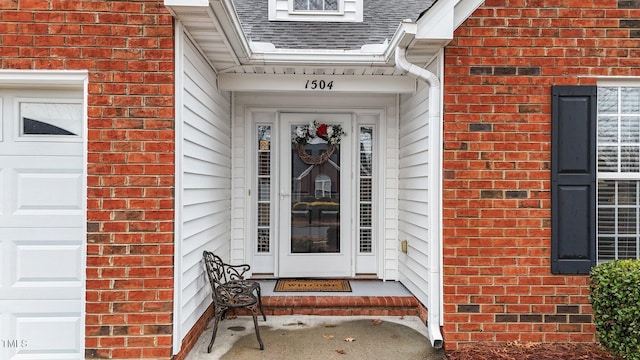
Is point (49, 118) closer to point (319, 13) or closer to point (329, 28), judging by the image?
point (329, 28)

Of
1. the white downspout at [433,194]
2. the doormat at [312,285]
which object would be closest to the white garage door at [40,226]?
the doormat at [312,285]

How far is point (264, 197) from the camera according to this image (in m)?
5.29

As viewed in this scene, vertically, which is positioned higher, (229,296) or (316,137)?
(316,137)

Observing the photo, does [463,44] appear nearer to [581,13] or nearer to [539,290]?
[581,13]

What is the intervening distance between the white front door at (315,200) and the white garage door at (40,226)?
8.22 feet

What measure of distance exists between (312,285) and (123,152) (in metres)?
2.74

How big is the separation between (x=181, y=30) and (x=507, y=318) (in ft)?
11.9

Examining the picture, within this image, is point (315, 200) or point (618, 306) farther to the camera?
point (315, 200)

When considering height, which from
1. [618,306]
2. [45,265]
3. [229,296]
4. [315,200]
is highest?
[315,200]

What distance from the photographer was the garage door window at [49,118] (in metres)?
3.18

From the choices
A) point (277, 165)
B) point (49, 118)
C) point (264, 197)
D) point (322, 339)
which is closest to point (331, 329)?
point (322, 339)

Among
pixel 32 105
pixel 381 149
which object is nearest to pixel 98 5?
pixel 32 105

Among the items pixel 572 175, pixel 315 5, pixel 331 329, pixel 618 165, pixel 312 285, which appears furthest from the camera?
pixel 315 5

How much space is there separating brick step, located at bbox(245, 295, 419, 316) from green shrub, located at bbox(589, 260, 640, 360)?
1625 millimetres
